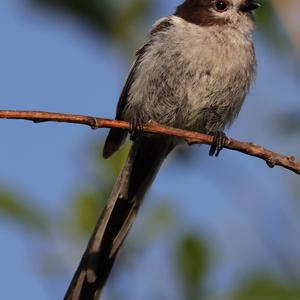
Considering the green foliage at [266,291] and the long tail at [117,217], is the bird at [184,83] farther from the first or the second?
the green foliage at [266,291]

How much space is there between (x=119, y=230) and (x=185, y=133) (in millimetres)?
1134

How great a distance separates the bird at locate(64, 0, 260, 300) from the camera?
412 centimetres

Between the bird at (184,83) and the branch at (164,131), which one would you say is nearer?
the branch at (164,131)

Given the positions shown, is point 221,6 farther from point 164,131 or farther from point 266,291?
point 266,291

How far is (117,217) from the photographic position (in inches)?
154

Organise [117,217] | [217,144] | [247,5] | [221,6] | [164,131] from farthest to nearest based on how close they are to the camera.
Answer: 1. [221,6]
2. [247,5]
3. [117,217]
4. [217,144]
5. [164,131]

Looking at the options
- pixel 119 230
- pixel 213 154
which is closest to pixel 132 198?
pixel 119 230

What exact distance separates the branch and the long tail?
1.65 feet

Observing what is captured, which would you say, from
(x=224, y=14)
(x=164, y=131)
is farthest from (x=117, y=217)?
(x=224, y=14)

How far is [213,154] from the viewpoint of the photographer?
12.2 ft

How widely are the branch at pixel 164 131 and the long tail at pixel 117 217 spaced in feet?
1.65

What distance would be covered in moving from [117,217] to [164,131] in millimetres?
1172

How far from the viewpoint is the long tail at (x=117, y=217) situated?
10.9ft

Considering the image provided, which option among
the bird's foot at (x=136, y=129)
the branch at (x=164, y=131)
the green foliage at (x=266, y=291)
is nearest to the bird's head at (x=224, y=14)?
the bird's foot at (x=136, y=129)
